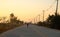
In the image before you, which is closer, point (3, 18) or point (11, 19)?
point (3, 18)

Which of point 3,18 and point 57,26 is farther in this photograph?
point 3,18

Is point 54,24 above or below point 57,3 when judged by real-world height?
below

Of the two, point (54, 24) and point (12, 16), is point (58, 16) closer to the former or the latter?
point (54, 24)

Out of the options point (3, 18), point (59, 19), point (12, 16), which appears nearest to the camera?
point (59, 19)

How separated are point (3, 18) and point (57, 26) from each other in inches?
3494

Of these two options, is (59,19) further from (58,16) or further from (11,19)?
(11,19)

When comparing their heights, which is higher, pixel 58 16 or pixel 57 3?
pixel 57 3

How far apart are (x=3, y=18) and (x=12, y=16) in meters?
16.7

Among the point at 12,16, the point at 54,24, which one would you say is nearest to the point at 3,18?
the point at 12,16

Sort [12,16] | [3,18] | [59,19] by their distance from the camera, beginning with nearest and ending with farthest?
[59,19] < [3,18] < [12,16]

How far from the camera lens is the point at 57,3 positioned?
60188 mm

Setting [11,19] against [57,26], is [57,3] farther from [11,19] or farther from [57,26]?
[11,19]

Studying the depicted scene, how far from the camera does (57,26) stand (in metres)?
59.1

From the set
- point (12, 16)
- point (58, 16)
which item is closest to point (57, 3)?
point (58, 16)
